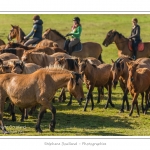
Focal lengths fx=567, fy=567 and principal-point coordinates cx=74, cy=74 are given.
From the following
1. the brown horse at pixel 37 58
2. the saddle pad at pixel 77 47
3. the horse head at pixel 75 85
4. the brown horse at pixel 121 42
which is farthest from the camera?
the brown horse at pixel 121 42

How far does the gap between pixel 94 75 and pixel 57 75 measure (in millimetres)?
4784

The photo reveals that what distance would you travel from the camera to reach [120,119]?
647 inches

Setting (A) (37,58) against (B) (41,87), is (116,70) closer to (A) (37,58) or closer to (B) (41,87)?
(A) (37,58)

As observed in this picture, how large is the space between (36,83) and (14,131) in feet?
4.29

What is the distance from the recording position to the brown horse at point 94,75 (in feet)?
59.4

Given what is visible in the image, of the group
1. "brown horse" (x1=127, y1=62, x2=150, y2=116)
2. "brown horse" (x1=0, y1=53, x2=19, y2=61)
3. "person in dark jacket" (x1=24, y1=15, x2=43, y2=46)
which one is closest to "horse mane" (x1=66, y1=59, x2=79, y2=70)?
"brown horse" (x1=0, y1=53, x2=19, y2=61)

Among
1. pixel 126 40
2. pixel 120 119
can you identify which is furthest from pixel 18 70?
pixel 126 40

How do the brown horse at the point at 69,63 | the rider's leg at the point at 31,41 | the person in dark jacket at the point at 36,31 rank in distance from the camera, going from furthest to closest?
the rider's leg at the point at 31,41
the person in dark jacket at the point at 36,31
the brown horse at the point at 69,63

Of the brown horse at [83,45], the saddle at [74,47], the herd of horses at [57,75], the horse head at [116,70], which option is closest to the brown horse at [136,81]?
the herd of horses at [57,75]

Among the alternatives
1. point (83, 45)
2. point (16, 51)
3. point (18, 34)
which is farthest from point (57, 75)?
point (83, 45)

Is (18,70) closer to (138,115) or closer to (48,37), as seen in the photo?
(138,115)

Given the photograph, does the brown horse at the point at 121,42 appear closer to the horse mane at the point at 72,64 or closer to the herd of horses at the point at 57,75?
the herd of horses at the point at 57,75

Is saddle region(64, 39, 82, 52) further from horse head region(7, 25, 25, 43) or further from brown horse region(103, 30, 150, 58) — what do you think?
horse head region(7, 25, 25, 43)

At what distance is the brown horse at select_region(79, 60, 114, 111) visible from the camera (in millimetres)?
18109
